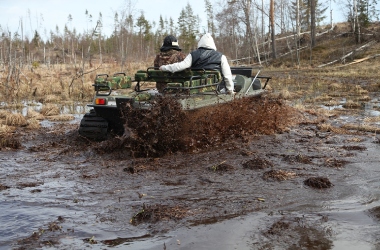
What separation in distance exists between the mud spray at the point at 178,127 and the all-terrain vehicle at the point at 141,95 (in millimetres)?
151

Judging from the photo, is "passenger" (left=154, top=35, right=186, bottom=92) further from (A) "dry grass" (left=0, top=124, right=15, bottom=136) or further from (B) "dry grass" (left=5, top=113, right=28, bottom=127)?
(B) "dry grass" (left=5, top=113, right=28, bottom=127)

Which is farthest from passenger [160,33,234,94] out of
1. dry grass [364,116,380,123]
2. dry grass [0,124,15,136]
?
dry grass [0,124,15,136]

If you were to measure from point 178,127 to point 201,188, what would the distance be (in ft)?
6.41

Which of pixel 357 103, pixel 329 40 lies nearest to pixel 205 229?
pixel 357 103

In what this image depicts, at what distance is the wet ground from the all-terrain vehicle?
297 mm

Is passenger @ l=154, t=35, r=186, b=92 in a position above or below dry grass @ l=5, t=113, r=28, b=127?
above

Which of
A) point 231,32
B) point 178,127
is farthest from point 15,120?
point 231,32

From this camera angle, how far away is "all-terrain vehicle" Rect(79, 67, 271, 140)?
26.0 ft

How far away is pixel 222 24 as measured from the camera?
45.0 meters

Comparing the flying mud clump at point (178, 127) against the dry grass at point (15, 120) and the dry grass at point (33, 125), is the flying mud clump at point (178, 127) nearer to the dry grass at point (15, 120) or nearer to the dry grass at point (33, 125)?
the dry grass at point (33, 125)

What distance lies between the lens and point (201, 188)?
6098 mm

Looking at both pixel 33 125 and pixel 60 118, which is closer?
pixel 33 125

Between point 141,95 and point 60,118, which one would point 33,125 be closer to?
point 60,118

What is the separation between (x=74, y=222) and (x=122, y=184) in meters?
1.47
